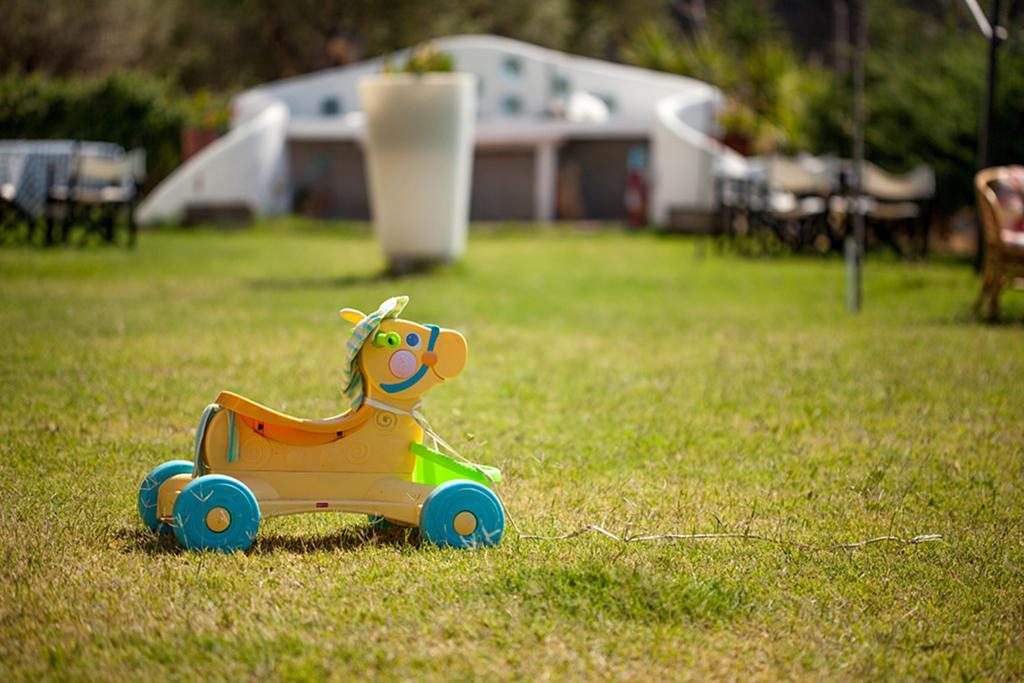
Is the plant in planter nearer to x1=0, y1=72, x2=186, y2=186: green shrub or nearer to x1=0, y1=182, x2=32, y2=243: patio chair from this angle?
x1=0, y1=182, x2=32, y2=243: patio chair

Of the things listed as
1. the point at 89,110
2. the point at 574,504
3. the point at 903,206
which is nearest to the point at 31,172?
the point at 89,110

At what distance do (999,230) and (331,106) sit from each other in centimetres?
A: 1789

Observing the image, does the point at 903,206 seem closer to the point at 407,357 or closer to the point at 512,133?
the point at 512,133

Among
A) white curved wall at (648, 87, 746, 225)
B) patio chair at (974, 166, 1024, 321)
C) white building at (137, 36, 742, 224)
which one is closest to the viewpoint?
patio chair at (974, 166, 1024, 321)

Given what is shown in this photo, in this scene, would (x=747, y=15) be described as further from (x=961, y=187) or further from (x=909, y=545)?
(x=909, y=545)

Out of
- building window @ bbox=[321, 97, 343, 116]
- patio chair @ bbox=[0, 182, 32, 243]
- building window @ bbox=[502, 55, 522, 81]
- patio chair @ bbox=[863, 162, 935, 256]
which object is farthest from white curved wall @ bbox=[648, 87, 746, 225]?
patio chair @ bbox=[0, 182, 32, 243]

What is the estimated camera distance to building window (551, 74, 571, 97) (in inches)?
987

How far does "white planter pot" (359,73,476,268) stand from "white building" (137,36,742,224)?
1000cm

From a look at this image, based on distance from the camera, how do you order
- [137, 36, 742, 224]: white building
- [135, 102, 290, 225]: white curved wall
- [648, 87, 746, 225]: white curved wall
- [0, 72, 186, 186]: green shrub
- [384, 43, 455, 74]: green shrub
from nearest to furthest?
[384, 43, 455, 74]: green shrub, [648, 87, 746, 225]: white curved wall, [135, 102, 290, 225]: white curved wall, [0, 72, 186, 186]: green shrub, [137, 36, 742, 224]: white building

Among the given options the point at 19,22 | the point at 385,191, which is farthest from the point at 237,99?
the point at 385,191

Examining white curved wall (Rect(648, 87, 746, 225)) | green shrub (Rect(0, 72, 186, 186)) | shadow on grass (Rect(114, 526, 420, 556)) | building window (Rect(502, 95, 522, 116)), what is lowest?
shadow on grass (Rect(114, 526, 420, 556))

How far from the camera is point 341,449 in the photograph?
12.6 feet

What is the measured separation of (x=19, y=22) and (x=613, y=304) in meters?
22.8

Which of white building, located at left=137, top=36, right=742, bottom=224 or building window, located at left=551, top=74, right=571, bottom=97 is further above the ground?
building window, located at left=551, top=74, right=571, bottom=97
